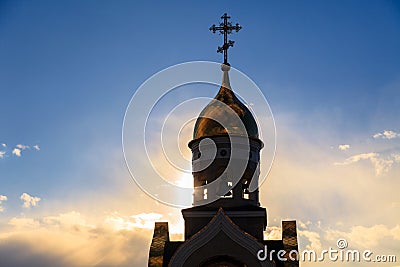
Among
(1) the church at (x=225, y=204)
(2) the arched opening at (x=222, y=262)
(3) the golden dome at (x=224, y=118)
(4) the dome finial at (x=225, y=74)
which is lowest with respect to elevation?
(2) the arched opening at (x=222, y=262)

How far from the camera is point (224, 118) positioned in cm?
2194

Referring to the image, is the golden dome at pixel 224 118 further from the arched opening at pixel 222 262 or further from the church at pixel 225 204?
the arched opening at pixel 222 262

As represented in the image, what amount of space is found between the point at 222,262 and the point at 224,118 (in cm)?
522

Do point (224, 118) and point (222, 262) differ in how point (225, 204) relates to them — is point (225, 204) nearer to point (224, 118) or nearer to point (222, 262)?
point (222, 262)

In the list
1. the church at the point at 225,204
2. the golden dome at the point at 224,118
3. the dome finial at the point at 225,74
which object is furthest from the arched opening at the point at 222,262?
the dome finial at the point at 225,74

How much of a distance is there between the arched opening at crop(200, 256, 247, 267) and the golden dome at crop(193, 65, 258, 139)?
4572 mm

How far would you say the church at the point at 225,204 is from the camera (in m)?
19.2

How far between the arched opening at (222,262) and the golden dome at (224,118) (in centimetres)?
457

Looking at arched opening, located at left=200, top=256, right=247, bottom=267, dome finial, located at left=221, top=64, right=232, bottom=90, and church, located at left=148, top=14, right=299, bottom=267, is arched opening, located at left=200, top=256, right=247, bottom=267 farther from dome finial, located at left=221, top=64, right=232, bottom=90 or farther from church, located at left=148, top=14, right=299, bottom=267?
dome finial, located at left=221, top=64, right=232, bottom=90

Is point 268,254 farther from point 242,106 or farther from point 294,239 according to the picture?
point 242,106

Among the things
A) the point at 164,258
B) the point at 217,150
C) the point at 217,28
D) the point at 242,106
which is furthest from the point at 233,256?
the point at 217,28

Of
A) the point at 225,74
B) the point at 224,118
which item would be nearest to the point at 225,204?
the point at 224,118

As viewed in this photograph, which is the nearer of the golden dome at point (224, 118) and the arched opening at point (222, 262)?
the arched opening at point (222, 262)

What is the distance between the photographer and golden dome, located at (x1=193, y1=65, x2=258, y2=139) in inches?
860
